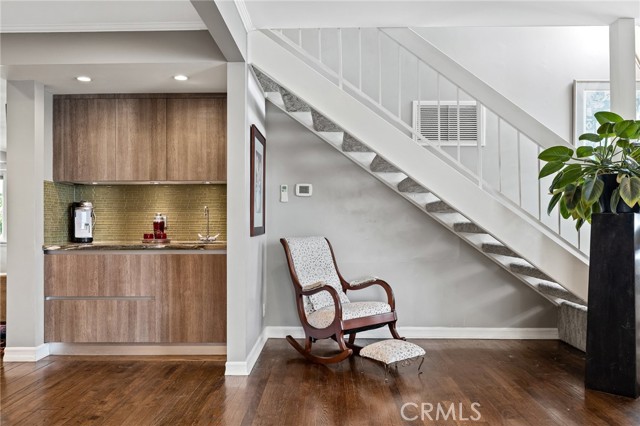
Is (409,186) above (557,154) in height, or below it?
below

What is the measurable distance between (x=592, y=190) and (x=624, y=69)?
1213mm

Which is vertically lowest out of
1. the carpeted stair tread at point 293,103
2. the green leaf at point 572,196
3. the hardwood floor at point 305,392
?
the hardwood floor at point 305,392

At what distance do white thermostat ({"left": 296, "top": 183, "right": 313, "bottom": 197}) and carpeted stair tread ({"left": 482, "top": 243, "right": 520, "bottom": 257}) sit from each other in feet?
5.68

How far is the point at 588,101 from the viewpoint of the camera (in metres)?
4.94

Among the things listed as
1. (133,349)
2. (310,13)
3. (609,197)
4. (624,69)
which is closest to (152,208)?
(133,349)

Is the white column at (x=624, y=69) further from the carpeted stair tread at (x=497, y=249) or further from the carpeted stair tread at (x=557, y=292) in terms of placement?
the carpeted stair tread at (x=557, y=292)

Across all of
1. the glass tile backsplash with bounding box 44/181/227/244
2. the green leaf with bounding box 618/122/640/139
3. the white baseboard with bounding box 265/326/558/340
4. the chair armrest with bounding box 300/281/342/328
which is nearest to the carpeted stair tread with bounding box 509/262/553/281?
the white baseboard with bounding box 265/326/558/340

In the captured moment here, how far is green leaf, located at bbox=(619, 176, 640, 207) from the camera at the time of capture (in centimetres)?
316

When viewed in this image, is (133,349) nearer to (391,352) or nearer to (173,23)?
(391,352)

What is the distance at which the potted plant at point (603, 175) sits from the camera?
128 inches

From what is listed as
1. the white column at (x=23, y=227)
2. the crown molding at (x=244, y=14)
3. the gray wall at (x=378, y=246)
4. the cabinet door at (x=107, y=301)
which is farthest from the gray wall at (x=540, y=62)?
→ the white column at (x=23, y=227)

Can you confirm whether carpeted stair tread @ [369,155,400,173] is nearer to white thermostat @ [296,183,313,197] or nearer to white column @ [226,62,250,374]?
white thermostat @ [296,183,313,197]

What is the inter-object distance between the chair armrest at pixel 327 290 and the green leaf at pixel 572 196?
1.81 m

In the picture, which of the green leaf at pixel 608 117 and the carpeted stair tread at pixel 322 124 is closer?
the green leaf at pixel 608 117
